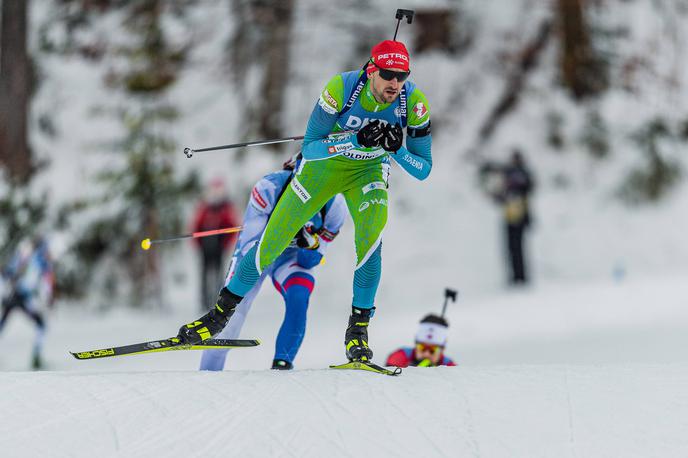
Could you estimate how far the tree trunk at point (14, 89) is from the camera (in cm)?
1659

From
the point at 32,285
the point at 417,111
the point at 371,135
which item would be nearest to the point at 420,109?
the point at 417,111

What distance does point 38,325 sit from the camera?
12.4 meters

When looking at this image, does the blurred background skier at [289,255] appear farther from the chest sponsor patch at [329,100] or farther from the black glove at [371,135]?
the black glove at [371,135]

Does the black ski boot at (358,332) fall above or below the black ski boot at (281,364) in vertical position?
above

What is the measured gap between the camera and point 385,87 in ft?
18.7

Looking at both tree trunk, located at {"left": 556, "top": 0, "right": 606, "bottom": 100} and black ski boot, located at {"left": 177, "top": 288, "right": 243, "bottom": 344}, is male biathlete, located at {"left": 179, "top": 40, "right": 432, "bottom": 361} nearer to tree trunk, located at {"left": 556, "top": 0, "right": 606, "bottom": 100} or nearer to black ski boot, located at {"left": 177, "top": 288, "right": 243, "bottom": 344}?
black ski boot, located at {"left": 177, "top": 288, "right": 243, "bottom": 344}

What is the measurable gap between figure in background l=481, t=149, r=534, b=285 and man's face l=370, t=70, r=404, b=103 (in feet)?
27.0

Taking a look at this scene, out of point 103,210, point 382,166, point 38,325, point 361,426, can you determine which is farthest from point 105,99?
point 361,426

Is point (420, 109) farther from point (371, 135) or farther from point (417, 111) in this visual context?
point (371, 135)

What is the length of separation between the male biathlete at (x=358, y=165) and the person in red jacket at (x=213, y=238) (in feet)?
23.7

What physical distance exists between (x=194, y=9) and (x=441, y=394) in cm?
1519

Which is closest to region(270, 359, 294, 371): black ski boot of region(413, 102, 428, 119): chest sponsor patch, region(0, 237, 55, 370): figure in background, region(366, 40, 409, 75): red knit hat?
region(413, 102, 428, 119): chest sponsor patch

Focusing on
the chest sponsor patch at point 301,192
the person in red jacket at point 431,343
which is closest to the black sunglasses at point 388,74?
the chest sponsor patch at point 301,192

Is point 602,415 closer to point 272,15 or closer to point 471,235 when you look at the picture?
point 471,235
